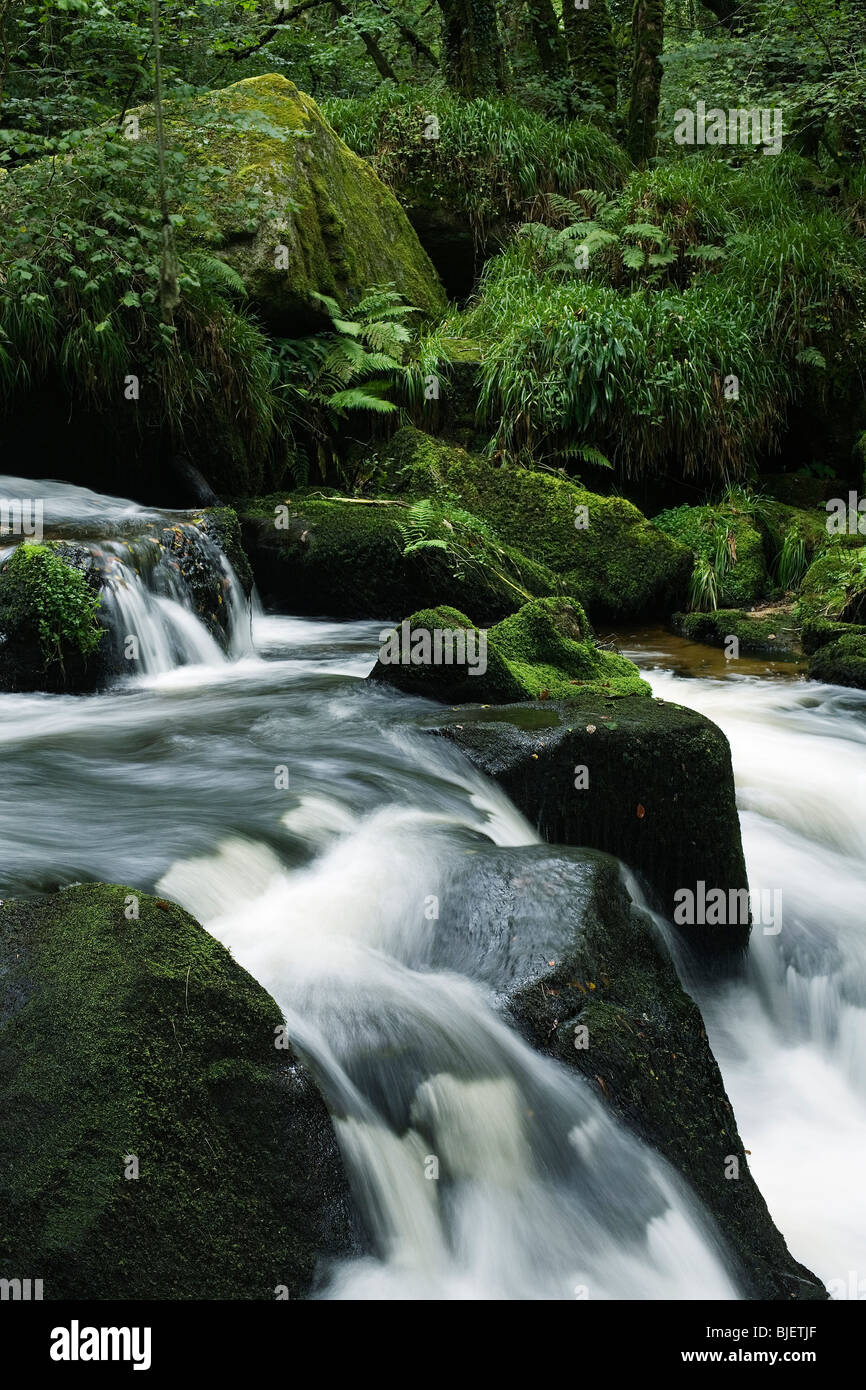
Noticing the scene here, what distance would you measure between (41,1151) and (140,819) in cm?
183

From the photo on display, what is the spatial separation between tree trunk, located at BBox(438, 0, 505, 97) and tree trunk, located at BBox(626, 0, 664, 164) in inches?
74.9

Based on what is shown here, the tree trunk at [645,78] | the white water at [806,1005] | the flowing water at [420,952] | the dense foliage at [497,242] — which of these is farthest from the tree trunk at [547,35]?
the white water at [806,1005]

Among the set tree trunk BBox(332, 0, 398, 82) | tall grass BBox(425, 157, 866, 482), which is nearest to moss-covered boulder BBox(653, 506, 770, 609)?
tall grass BBox(425, 157, 866, 482)

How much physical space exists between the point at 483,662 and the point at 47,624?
2.28m

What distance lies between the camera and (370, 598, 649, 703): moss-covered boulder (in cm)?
525

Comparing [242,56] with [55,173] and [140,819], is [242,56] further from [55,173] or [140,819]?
[140,819]

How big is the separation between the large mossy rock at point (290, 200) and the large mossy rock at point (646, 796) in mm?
6063

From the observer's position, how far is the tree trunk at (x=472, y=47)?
14.4 meters

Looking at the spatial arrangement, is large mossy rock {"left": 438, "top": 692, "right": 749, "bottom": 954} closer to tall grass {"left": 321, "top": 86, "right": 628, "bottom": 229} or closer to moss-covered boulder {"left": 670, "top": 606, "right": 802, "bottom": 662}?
moss-covered boulder {"left": 670, "top": 606, "right": 802, "bottom": 662}

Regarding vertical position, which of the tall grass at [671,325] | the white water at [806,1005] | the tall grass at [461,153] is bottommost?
the white water at [806,1005]

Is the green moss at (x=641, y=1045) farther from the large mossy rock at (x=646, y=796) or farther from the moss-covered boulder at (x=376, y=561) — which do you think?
the moss-covered boulder at (x=376, y=561)

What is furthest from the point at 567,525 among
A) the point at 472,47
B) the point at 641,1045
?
the point at 472,47

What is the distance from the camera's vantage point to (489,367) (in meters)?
10.5

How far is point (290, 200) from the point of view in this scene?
9.98 meters
